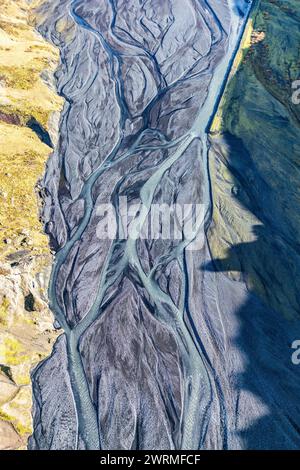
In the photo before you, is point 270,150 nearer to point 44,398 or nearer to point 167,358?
point 167,358

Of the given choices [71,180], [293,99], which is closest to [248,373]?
[71,180]

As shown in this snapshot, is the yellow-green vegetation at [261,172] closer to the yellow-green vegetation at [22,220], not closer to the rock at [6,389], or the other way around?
the yellow-green vegetation at [22,220]

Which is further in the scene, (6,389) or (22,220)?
(22,220)

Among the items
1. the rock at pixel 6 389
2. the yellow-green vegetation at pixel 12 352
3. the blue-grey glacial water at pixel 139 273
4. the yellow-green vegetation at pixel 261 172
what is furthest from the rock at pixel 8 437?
the yellow-green vegetation at pixel 261 172

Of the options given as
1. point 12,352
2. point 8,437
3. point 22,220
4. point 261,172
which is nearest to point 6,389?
point 12,352

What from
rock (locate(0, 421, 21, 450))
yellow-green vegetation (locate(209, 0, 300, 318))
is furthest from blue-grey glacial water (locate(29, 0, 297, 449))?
yellow-green vegetation (locate(209, 0, 300, 318))

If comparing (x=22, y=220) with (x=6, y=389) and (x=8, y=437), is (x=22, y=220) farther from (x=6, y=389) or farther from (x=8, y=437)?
(x=8, y=437)
